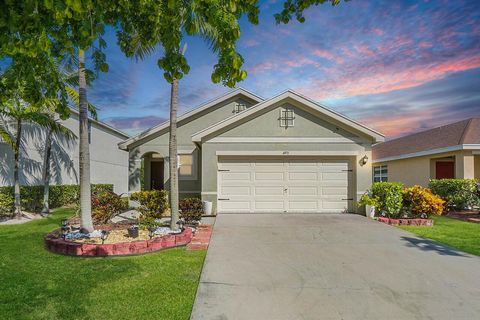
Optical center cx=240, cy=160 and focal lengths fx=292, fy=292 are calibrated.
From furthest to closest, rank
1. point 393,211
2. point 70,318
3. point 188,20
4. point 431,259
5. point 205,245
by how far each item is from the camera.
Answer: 1. point 393,211
2. point 205,245
3. point 431,259
4. point 70,318
5. point 188,20

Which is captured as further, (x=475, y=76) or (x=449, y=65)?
(x=475, y=76)

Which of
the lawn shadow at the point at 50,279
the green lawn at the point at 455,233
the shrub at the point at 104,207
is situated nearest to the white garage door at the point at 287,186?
the green lawn at the point at 455,233

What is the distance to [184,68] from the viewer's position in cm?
296

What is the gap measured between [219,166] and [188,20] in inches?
390

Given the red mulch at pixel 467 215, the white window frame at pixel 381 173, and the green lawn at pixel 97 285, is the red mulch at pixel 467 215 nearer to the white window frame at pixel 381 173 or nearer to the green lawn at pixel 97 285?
the white window frame at pixel 381 173

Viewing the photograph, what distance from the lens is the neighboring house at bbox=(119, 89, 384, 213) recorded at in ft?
39.3

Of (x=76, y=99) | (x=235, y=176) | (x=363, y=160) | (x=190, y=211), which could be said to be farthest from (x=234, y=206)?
(x=76, y=99)

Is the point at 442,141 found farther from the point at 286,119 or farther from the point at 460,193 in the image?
the point at 286,119

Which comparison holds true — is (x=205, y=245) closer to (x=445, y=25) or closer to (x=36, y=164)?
(x=445, y=25)

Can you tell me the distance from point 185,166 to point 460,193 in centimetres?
1301

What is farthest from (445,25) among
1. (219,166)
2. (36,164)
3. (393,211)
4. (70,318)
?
(36,164)

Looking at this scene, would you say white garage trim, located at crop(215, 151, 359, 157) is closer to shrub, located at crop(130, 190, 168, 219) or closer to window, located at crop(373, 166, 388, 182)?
shrub, located at crop(130, 190, 168, 219)

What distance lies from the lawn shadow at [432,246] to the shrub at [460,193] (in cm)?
732

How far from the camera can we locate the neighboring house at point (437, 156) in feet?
47.6
